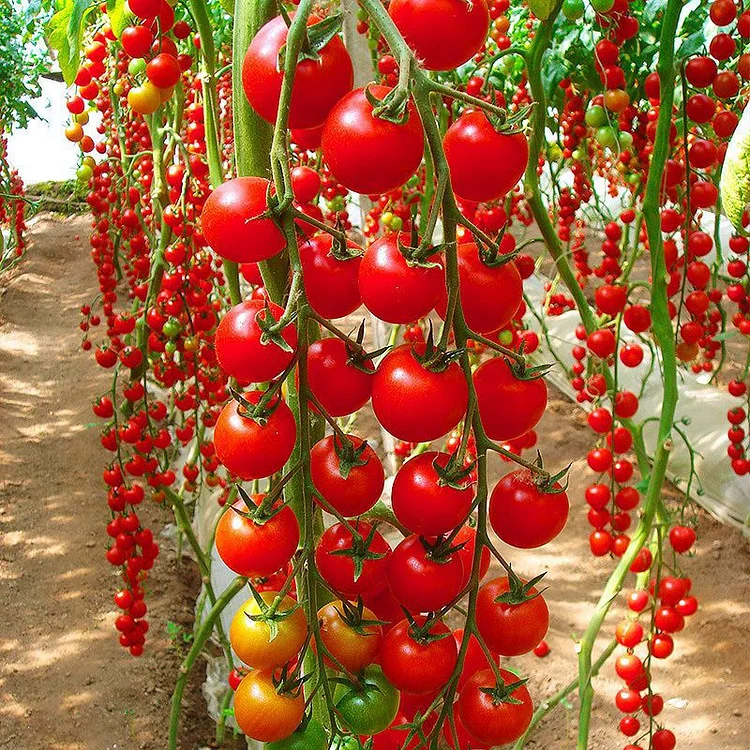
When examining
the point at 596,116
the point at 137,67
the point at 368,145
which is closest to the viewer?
the point at 368,145

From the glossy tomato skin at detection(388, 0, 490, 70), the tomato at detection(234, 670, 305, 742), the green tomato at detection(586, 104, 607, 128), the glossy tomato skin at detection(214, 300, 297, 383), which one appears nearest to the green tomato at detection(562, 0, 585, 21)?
the green tomato at detection(586, 104, 607, 128)

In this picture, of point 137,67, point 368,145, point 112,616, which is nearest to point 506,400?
point 368,145

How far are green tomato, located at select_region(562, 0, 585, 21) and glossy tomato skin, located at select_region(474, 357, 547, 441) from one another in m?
0.80

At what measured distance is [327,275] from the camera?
0.47 metres

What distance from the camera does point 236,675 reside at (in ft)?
3.66

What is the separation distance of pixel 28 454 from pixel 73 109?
1.79 meters

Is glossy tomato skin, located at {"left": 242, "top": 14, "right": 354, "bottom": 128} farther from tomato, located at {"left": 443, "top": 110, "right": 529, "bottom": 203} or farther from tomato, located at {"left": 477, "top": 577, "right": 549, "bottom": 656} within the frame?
tomato, located at {"left": 477, "top": 577, "right": 549, "bottom": 656}

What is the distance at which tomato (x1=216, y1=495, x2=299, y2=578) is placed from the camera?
452mm

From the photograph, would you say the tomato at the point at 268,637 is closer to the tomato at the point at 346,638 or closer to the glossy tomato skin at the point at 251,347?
the tomato at the point at 346,638

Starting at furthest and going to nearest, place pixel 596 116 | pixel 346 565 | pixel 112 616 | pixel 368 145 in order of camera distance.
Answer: pixel 112 616
pixel 596 116
pixel 346 565
pixel 368 145

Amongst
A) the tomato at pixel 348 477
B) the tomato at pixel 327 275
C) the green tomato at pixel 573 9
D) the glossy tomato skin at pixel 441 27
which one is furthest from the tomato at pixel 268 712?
the green tomato at pixel 573 9

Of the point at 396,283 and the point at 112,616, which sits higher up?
the point at 396,283

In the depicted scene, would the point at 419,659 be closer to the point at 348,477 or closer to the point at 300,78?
the point at 348,477

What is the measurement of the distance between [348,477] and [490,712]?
172mm
